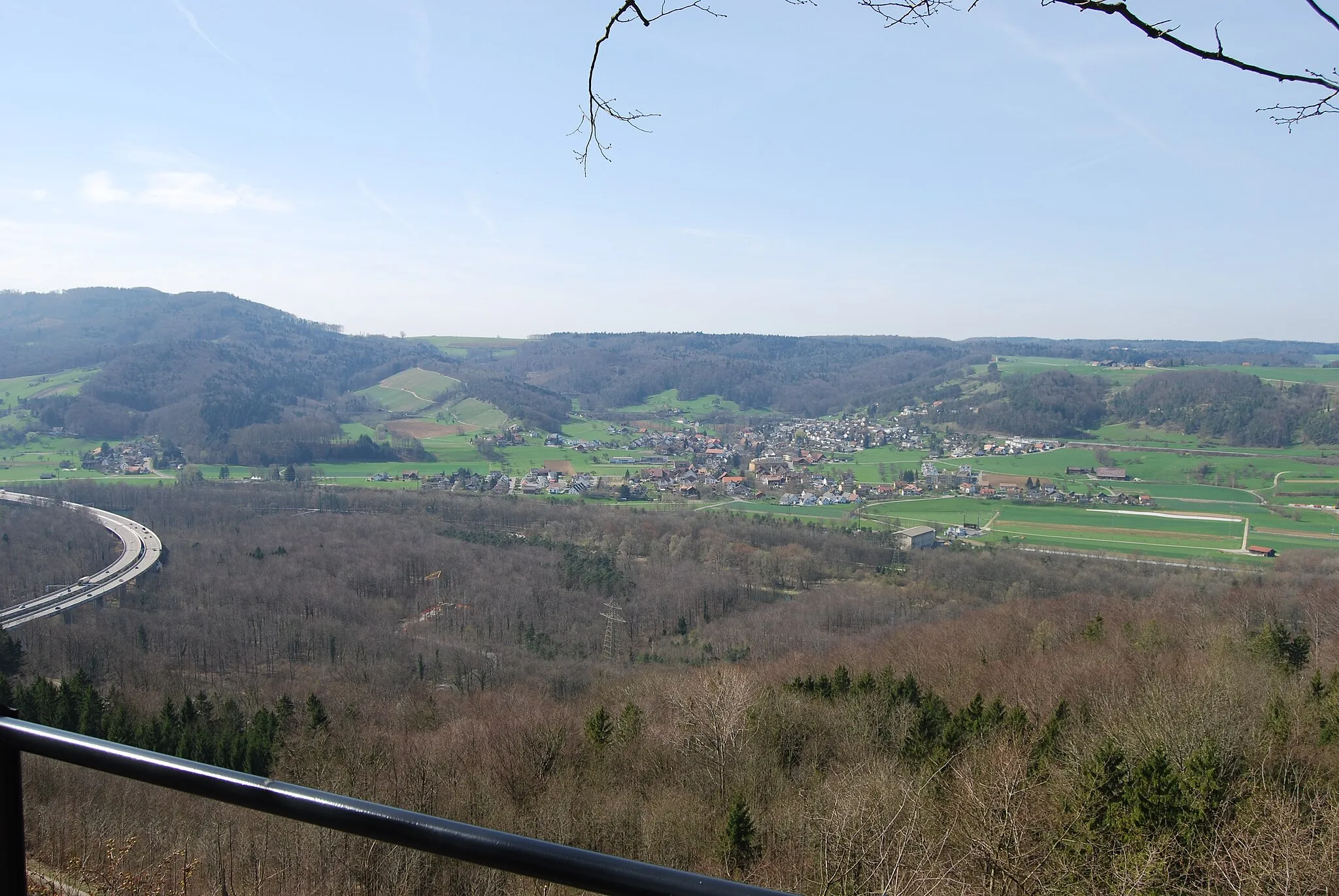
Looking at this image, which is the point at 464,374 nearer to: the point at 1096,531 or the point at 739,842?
the point at 1096,531

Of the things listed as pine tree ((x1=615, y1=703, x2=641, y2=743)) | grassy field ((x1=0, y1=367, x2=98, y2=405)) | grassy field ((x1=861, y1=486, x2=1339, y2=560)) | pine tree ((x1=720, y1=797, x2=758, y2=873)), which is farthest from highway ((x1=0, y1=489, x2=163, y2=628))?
grassy field ((x1=861, y1=486, x2=1339, y2=560))

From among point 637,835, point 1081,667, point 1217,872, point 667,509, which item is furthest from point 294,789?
point 667,509

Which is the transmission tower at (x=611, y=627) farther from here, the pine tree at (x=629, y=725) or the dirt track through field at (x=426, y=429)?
the dirt track through field at (x=426, y=429)

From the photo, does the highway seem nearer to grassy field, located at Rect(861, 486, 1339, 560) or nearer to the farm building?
the farm building

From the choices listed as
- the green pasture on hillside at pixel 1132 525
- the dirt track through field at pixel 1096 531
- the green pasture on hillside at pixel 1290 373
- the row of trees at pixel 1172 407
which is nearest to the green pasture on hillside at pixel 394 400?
the green pasture on hillside at pixel 1132 525

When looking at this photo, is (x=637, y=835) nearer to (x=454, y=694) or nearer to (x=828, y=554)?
(x=454, y=694)
